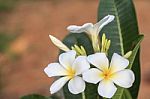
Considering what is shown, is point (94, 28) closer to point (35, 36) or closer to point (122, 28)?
point (122, 28)

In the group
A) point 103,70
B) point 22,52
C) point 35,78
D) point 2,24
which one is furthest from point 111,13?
point 2,24

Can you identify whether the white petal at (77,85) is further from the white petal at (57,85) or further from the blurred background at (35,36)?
the blurred background at (35,36)

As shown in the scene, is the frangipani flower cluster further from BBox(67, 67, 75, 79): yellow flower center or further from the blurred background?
the blurred background

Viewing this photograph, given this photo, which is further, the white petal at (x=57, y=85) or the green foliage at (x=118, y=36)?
the green foliage at (x=118, y=36)

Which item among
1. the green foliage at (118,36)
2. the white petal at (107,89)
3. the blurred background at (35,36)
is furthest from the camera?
the blurred background at (35,36)

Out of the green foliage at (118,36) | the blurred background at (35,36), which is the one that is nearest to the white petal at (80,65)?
the green foliage at (118,36)

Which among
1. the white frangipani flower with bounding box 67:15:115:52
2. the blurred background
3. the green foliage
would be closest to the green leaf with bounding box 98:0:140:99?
the green foliage

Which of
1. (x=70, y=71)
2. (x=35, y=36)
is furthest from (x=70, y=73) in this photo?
(x=35, y=36)
